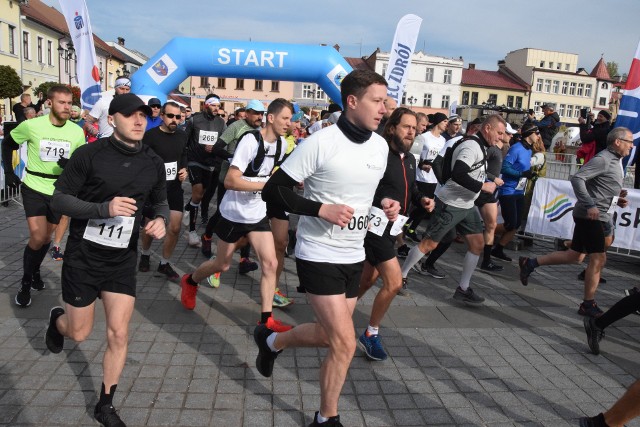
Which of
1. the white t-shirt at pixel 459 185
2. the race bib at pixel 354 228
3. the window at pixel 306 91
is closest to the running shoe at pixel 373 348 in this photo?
the race bib at pixel 354 228

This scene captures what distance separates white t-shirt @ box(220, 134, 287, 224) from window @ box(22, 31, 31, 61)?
1763 inches

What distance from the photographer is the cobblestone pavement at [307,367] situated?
3.23m

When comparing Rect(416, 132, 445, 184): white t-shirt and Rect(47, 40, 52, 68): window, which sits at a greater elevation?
Rect(47, 40, 52, 68): window

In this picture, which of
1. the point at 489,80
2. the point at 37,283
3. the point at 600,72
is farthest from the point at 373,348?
the point at 600,72

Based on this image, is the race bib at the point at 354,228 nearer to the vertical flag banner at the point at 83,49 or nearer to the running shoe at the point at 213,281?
the running shoe at the point at 213,281

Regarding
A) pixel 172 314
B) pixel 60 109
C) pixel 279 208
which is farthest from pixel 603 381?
pixel 60 109

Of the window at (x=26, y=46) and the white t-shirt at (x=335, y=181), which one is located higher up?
the window at (x=26, y=46)

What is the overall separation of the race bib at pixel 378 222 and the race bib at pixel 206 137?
16.9 ft

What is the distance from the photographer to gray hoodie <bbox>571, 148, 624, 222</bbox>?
501 centimetres

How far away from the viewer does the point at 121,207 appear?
9.27 ft

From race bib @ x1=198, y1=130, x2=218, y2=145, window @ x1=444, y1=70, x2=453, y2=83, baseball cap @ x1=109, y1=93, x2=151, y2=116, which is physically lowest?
race bib @ x1=198, y1=130, x2=218, y2=145

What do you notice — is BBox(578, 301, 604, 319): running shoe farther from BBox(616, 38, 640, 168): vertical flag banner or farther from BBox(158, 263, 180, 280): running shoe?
BBox(158, 263, 180, 280): running shoe

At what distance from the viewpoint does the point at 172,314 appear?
15.9 feet

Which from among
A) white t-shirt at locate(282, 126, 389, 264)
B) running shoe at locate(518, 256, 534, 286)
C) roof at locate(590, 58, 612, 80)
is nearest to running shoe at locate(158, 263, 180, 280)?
white t-shirt at locate(282, 126, 389, 264)
